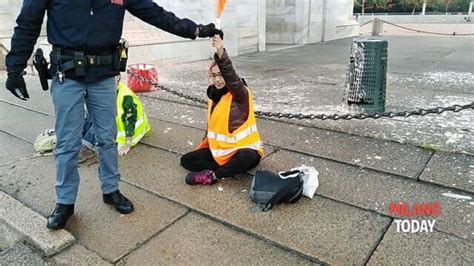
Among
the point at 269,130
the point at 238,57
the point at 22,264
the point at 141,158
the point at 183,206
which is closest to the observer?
the point at 22,264

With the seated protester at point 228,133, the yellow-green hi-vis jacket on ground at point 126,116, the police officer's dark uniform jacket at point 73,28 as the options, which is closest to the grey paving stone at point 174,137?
the yellow-green hi-vis jacket on ground at point 126,116

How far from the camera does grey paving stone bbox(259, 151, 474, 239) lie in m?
2.75

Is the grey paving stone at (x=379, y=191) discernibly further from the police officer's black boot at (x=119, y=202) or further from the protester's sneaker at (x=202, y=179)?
the police officer's black boot at (x=119, y=202)

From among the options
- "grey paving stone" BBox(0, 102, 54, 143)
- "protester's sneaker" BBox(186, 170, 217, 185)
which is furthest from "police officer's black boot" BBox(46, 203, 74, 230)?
"grey paving stone" BBox(0, 102, 54, 143)

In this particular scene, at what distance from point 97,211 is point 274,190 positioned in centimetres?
138

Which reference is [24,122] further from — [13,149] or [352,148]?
[352,148]

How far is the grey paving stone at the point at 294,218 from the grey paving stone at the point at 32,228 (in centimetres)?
85

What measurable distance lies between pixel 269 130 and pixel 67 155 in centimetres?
259

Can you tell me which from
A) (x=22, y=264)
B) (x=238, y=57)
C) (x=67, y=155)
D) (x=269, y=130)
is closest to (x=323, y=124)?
(x=269, y=130)

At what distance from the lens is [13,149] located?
4340 millimetres

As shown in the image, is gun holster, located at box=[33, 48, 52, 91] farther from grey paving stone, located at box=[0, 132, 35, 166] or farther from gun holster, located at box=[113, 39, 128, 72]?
grey paving stone, located at box=[0, 132, 35, 166]

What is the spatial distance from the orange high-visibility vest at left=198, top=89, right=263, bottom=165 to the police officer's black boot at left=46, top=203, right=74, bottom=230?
4.20 feet

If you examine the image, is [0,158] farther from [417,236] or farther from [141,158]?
[417,236]

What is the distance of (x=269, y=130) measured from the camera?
4.73 m
